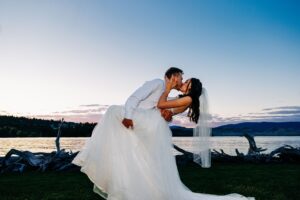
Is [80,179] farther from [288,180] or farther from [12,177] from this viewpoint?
[288,180]

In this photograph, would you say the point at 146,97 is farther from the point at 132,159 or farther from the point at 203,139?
the point at 203,139

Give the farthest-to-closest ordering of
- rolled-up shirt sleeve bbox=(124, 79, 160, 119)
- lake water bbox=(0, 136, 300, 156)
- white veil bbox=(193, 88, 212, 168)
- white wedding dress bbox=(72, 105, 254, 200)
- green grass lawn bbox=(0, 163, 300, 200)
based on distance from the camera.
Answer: lake water bbox=(0, 136, 300, 156) < green grass lawn bbox=(0, 163, 300, 200) < white veil bbox=(193, 88, 212, 168) < rolled-up shirt sleeve bbox=(124, 79, 160, 119) < white wedding dress bbox=(72, 105, 254, 200)

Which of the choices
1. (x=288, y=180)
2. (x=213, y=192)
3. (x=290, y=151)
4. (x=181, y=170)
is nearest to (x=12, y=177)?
(x=181, y=170)

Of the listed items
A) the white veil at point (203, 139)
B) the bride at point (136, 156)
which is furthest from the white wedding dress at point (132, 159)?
the white veil at point (203, 139)

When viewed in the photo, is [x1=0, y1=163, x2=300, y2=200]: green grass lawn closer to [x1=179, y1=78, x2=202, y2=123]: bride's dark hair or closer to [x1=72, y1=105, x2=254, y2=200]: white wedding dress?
[x1=72, y1=105, x2=254, y2=200]: white wedding dress

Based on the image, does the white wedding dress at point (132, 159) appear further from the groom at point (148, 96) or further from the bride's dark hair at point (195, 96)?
the bride's dark hair at point (195, 96)

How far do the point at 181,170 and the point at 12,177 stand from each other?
19.5ft

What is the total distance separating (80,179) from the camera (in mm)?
12227

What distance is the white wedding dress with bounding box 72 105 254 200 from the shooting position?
691cm

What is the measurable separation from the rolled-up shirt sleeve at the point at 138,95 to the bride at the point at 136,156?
0.53 feet

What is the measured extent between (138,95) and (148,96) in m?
0.32

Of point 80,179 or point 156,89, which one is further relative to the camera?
point 80,179

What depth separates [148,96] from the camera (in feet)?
24.1

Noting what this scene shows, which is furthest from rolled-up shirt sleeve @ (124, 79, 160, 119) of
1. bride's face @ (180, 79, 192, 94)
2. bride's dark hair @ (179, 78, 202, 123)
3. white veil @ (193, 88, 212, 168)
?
white veil @ (193, 88, 212, 168)
